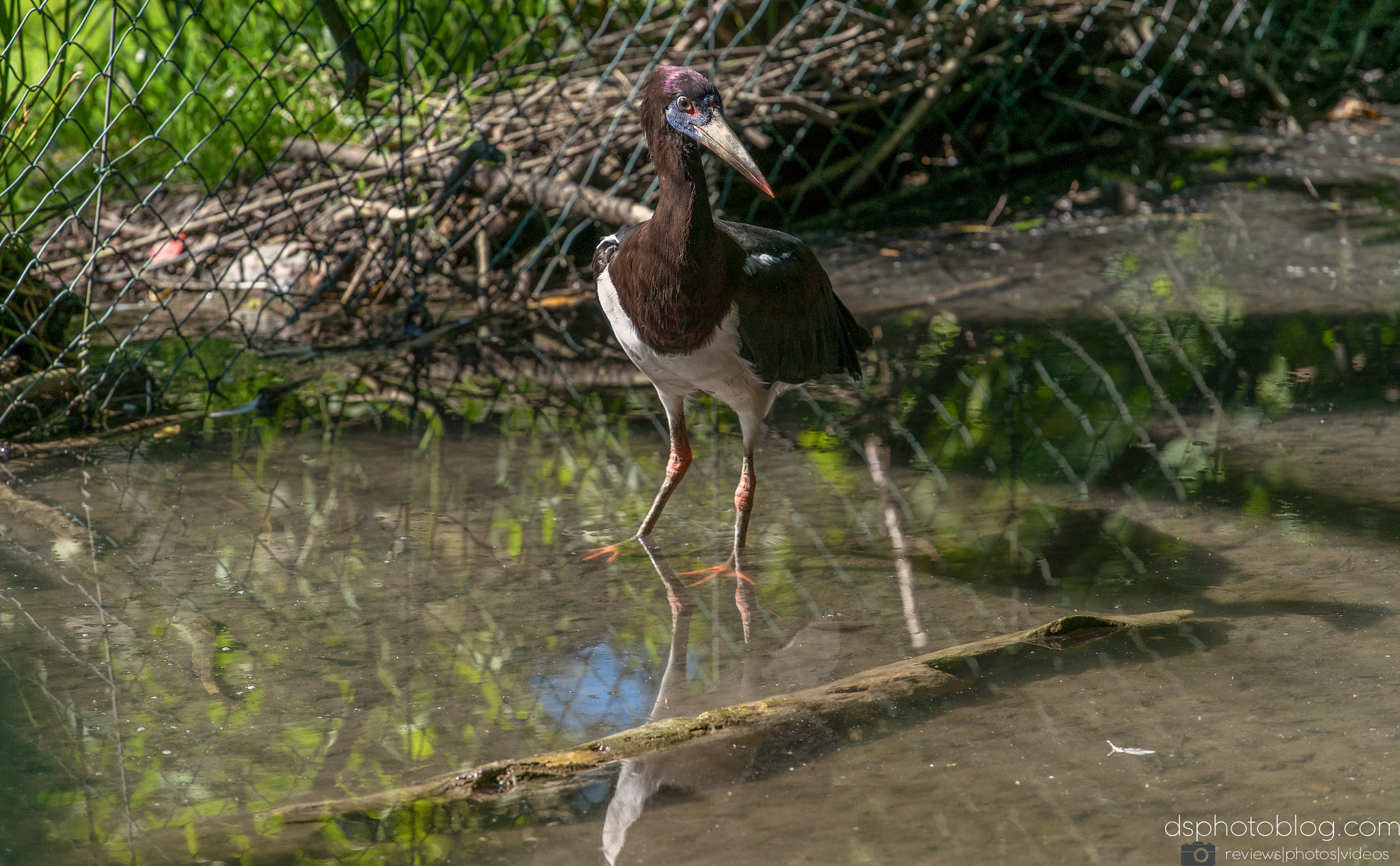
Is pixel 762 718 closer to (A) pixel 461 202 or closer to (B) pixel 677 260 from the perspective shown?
(B) pixel 677 260

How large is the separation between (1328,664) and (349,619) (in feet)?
7.40

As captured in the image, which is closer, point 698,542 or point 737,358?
point 737,358

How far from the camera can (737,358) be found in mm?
3285

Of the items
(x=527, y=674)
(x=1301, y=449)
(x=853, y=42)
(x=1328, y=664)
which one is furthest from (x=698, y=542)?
(x=853, y=42)

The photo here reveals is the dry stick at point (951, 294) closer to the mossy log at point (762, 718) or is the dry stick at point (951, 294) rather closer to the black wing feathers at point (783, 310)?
the black wing feathers at point (783, 310)

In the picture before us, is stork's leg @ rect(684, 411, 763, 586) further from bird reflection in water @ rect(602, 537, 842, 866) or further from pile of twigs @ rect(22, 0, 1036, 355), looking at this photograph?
pile of twigs @ rect(22, 0, 1036, 355)

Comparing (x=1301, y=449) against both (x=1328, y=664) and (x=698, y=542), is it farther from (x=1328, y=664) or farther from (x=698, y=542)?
(x=698, y=542)

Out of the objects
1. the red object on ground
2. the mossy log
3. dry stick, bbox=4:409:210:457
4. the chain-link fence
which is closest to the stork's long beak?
the mossy log

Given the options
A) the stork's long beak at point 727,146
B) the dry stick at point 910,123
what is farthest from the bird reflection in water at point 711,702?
the dry stick at point 910,123

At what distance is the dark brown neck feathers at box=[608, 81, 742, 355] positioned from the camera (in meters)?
3.08

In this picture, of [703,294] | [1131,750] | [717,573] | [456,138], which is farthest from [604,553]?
[456,138]

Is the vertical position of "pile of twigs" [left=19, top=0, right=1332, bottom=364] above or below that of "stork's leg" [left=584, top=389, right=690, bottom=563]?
above

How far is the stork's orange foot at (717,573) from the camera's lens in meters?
3.32

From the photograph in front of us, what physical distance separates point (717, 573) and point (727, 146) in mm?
1134
